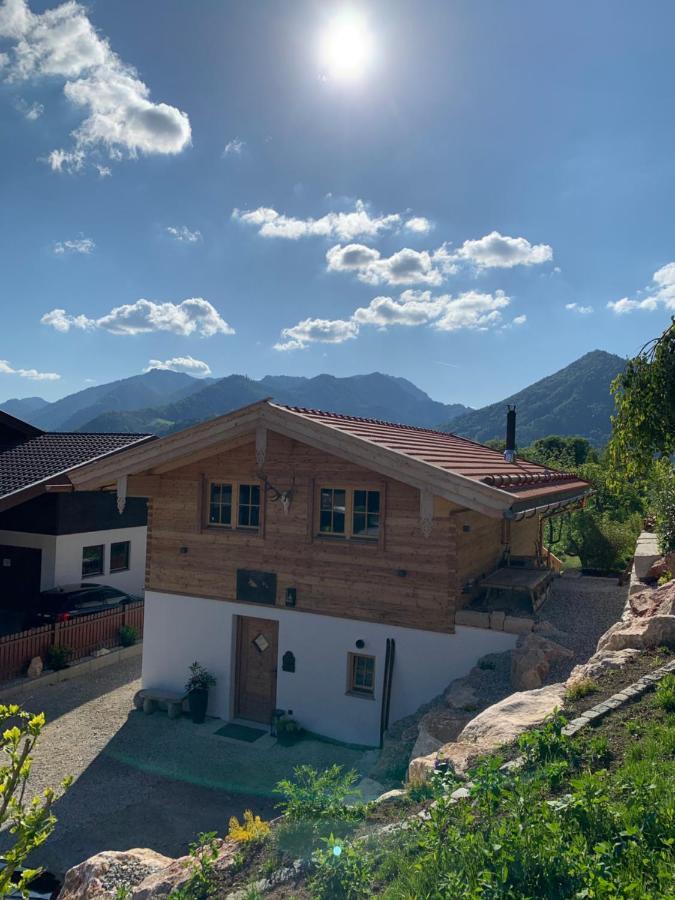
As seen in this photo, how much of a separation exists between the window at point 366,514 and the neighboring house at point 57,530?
398 inches

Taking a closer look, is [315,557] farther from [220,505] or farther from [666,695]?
[666,695]

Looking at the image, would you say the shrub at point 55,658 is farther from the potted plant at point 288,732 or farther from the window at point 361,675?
the window at point 361,675

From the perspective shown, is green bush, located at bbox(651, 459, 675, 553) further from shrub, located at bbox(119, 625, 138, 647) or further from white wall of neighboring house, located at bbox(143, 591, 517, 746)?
shrub, located at bbox(119, 625, 138, 647)

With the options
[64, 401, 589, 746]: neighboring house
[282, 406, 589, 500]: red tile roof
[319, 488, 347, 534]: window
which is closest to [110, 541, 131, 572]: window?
[64, 401, 589, 746]: neighboring house

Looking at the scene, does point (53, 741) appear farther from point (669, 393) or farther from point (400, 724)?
point (669, 393)

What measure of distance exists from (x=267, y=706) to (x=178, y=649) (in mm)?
2459

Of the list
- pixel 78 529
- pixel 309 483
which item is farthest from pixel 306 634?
pixel 78 529

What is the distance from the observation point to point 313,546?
12648 millimetres

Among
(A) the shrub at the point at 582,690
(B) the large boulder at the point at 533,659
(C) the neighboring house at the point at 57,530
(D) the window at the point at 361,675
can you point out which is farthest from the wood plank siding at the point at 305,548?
(C) the neighboring house at the point at 57,530

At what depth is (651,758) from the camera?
5258 millimetres

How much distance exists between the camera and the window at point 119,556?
71.6ft

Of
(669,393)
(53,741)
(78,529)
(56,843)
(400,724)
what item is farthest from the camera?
(78,529)

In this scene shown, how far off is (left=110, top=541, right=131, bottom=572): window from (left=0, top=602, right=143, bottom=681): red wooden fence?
3.08 metres

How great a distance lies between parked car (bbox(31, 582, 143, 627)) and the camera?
17.4 metres
